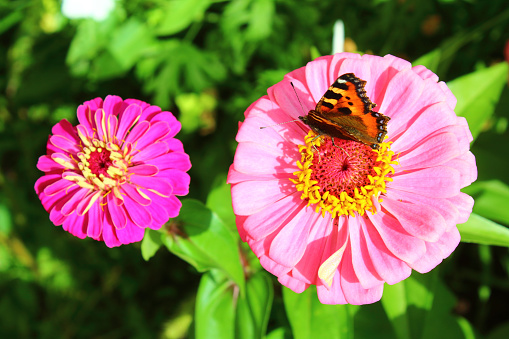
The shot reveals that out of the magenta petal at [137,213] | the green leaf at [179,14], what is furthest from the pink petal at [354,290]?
the green leaf at [179,14]

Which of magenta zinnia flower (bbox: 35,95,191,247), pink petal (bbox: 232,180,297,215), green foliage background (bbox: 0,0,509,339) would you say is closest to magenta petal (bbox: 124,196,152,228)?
magenta zinnia flower (bbox: 35,95,191,247)

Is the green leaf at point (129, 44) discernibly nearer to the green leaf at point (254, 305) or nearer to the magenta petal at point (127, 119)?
the magenta petal at point (127, 119)

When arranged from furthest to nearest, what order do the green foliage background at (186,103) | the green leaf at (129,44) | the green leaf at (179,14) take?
1. the green leaf at (129,44)
2. the green leaf at (179,14)
3. the green foliage background at (186,103)

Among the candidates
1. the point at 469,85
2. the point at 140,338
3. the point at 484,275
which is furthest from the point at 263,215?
the point at 140,338

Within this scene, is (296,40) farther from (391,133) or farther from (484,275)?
(484,275)

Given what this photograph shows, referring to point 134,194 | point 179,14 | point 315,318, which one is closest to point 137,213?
point 134,194

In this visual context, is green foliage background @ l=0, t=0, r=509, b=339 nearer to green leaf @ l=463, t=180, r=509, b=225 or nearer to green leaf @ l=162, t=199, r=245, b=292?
green leaf @ l=463, t=180, r=509, b=225

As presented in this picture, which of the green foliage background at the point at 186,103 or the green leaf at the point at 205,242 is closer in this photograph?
the green leaf at the point at 205,242

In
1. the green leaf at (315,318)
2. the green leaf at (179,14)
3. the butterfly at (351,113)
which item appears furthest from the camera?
the green leaf at (179,14)
